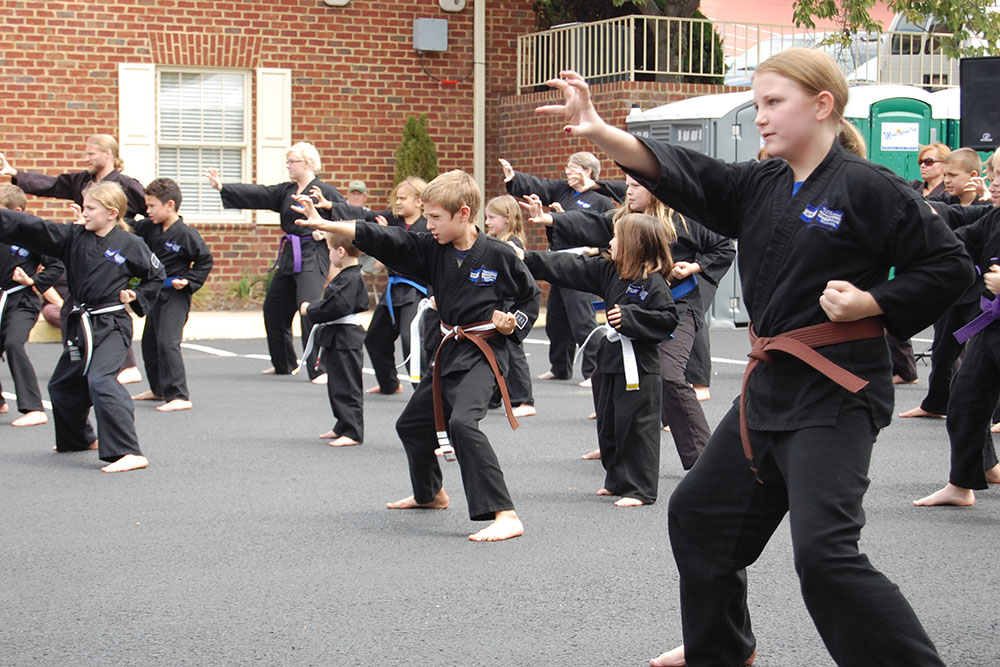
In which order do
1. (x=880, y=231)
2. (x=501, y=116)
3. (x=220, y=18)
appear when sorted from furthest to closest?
(x=501, y=116), (x=220, y=18), (x=880, y=231)

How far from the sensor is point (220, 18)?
18422mm

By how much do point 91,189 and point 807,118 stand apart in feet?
18.9

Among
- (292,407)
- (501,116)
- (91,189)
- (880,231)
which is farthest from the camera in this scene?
(501,116)

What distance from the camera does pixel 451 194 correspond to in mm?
6570

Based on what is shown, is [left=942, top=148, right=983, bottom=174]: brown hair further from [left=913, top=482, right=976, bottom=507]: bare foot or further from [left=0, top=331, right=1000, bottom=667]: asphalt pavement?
[left=913, top=482, right=976, bottom=507]: bare foot

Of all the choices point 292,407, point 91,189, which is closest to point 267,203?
point 292,407

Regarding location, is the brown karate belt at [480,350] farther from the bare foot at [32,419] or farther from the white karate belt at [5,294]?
the white karate belt at [5,294]

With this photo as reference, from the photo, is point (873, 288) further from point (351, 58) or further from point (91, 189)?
point (351, 58)

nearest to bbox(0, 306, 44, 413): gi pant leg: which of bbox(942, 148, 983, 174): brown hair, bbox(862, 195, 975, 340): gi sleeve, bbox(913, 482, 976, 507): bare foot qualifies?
bbox(913, 482, 976, 507): bare foot

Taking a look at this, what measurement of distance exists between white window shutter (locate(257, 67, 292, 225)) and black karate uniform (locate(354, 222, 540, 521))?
12.2 m

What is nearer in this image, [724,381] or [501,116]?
[724,381]

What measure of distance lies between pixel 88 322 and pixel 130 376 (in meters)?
3.83

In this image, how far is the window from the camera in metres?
18.3

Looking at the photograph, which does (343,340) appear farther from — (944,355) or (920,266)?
(920,266)
